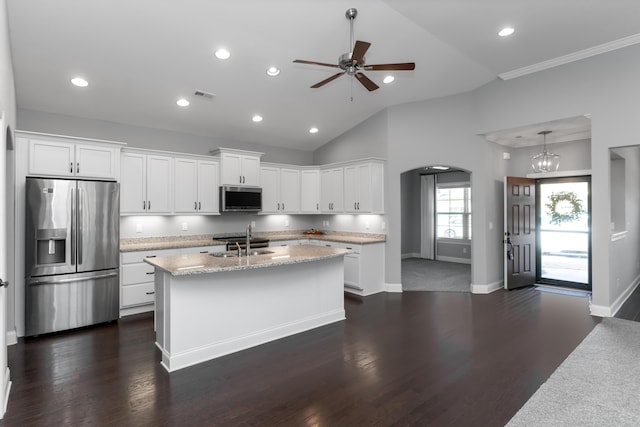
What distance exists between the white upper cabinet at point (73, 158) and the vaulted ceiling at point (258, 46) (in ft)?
2.53

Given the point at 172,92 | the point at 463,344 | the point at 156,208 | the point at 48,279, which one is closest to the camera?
the point at 463,344

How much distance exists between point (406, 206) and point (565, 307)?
18.1 feet

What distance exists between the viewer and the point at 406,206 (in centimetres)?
1024

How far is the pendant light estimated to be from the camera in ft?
19.8

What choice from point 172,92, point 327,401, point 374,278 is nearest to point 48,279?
point 172,92

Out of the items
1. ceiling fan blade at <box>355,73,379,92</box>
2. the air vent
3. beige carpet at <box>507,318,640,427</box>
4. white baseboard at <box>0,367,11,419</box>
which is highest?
the air vent

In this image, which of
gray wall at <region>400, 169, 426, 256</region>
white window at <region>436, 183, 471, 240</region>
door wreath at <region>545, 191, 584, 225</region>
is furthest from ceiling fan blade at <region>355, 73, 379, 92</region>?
gray wall at <region>400, 169, 426, 256</region>

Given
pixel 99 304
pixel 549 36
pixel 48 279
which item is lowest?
pixel 99 304

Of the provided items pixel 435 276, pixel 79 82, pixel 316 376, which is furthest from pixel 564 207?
pixel 79 82

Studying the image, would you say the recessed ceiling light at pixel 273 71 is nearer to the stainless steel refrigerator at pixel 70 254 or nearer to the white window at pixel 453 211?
the stainless steel refrigerator at pixel 70 254

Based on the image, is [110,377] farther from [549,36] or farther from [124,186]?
[549,36]

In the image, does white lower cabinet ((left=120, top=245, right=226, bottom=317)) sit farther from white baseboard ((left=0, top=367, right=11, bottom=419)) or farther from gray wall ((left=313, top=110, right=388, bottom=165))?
gray wall ((left=313, top=110, right=388, bottom=165))

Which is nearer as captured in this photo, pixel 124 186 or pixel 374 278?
pixel 124 186

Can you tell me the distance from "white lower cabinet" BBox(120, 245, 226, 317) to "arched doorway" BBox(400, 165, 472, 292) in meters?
5.77
